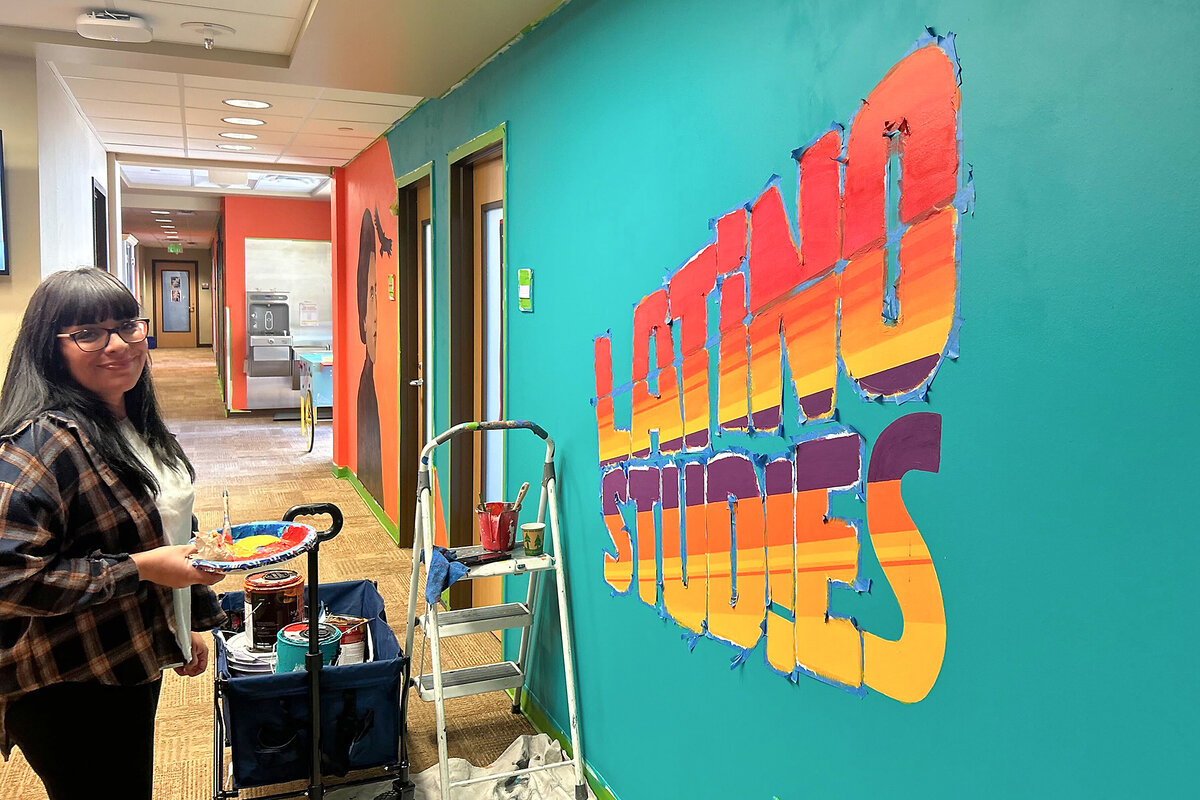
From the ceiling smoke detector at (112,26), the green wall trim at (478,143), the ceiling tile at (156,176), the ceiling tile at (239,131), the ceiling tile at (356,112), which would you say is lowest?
the green wall trim at (478,143)

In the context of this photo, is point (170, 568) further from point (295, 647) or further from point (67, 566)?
point (295, 647)

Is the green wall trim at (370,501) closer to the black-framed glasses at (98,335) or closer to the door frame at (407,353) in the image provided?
the door frame at (407,353)

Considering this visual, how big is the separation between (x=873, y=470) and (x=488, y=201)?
8.80 feet

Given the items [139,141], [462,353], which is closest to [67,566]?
[462,353]

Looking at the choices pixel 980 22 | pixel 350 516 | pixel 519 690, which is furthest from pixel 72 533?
pixel 350 516

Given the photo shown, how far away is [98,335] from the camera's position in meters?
1.70

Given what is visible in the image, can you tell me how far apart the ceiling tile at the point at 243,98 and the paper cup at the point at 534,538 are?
9.59ft

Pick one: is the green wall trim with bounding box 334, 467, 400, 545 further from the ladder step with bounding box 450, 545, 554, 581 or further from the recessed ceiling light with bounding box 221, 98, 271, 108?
the ladder step with bounding box 450, 545, 554, 581

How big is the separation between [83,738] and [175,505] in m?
0.43

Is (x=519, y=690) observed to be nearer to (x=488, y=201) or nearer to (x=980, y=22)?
(x=488, y=201)

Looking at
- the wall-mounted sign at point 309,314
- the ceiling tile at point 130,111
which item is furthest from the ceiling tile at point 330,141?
the wall-mounted sign at point 309,314

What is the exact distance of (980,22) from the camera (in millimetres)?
1352

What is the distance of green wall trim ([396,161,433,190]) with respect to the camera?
14.8 feet

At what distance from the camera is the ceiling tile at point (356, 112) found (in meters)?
4.89
